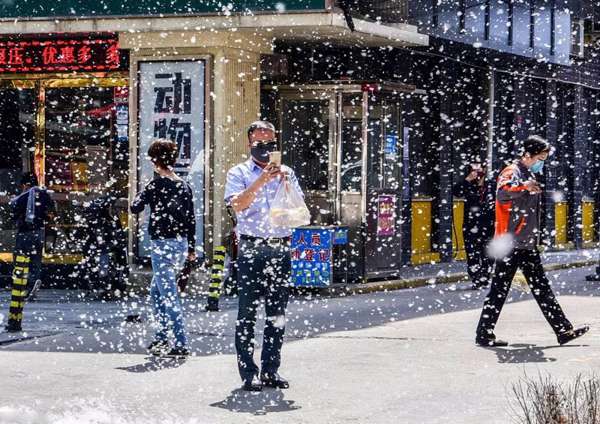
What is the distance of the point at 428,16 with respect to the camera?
24438mm

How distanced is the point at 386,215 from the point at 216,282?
4.93m

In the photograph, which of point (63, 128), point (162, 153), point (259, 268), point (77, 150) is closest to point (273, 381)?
point (259, 268)

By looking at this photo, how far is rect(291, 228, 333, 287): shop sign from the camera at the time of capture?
19.3m

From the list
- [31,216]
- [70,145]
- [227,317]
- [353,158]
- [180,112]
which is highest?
[180,112]

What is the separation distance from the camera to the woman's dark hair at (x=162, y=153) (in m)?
12.4

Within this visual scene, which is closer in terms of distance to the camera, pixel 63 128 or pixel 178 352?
pixel 178 352

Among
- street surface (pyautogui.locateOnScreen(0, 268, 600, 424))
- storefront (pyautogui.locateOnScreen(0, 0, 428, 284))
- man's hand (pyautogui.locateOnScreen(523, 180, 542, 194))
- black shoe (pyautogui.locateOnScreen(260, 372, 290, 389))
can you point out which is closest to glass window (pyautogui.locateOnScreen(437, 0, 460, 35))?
storefront (pyautogui.locateOnScreen(0, 0, 428, 284))

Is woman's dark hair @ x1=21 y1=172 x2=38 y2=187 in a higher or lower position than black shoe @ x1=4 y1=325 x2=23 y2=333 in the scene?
higher

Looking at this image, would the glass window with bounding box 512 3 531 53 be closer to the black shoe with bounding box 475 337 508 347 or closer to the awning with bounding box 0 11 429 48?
the awning with bounding box 0 11 429 48

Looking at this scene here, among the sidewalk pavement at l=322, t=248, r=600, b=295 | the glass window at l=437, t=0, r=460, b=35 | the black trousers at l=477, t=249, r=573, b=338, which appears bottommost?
the sidewalk pavement at l=322, t=248, r=600, b=295

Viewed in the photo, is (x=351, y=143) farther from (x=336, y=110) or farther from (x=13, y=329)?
(x=13, y=329)

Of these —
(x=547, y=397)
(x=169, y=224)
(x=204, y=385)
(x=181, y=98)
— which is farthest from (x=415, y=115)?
(x=547, y=397)

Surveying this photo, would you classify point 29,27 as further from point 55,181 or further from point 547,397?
point 547,397

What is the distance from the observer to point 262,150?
1026 cm
